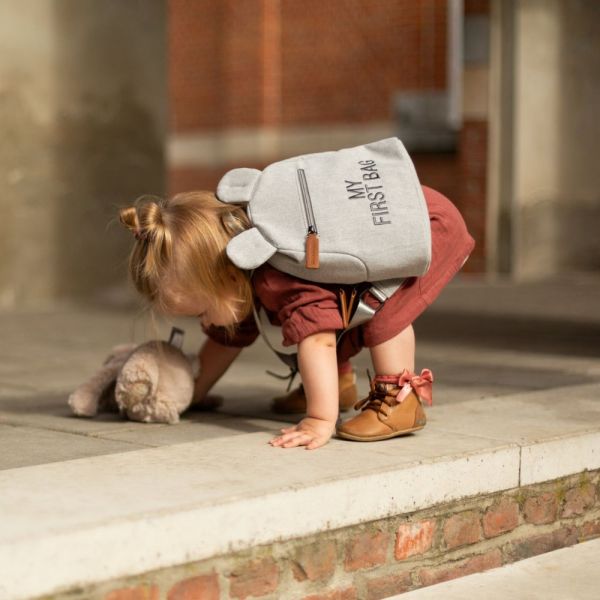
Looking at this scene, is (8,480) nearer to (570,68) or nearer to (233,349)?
(233,349)

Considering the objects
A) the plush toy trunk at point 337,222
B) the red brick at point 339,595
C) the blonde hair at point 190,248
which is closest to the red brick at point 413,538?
the red brick at point 339,595

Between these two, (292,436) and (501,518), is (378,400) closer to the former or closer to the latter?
(292,436)

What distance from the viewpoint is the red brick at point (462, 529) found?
2939 mm

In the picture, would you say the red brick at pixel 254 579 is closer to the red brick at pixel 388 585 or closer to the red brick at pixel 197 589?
the red brick at pixel 197 589

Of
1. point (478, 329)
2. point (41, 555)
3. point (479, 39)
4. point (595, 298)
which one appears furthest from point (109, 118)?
point (41, 555)

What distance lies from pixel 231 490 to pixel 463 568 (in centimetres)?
75

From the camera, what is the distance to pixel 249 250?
314cm

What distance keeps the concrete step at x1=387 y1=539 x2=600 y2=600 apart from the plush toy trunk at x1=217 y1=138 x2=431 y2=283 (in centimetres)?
77

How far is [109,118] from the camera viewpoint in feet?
25.4

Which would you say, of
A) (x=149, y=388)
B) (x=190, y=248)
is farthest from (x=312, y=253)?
(x=149, y=388)

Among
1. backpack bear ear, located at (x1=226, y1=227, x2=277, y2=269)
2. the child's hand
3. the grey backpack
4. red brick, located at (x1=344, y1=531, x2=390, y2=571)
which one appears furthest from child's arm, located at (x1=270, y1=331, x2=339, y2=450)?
red brick, located at (x1=344, y1=531, x2=390, y2=571)

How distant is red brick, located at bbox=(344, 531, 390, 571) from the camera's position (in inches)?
107

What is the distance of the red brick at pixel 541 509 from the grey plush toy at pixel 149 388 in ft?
3.20

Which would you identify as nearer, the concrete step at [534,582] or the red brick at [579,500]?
the concrete step at [534,582]
